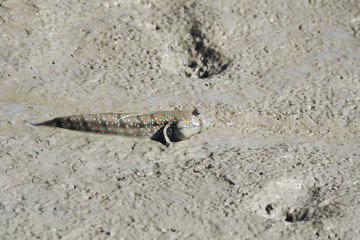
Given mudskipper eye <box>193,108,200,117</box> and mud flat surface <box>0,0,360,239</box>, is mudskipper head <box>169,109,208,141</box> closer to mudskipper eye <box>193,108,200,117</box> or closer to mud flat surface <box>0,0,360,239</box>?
mudskipper eye <box>193,108,200,117</box>

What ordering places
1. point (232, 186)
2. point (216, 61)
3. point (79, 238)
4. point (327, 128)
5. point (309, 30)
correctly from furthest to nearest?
point (309, 30), point (216, 61), point (327, 128), point (232, 186), point (79, 238)

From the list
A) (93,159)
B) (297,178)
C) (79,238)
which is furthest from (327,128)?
(79,238)

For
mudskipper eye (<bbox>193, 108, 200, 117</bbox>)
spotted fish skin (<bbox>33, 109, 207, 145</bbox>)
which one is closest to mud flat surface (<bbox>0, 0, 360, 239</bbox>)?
spotted fish skin (<bbox>33, 109, 207, 145</bbox>)

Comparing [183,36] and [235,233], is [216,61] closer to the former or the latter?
[183,36]

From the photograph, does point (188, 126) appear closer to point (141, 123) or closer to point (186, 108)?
point (141, 123)

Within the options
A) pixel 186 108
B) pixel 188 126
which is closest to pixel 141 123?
pixel 188 126

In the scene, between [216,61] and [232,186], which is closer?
[232,186]
